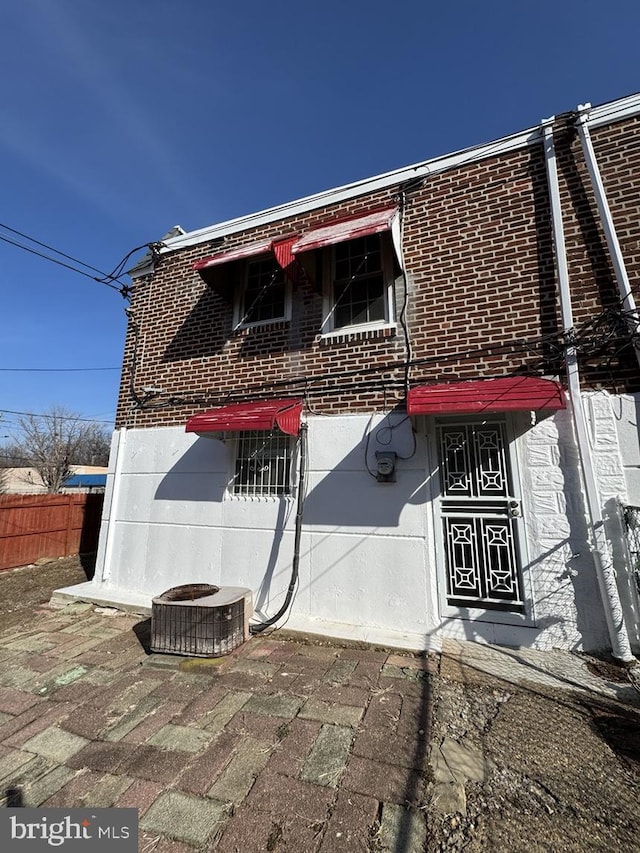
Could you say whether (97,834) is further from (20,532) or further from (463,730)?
(20,532)

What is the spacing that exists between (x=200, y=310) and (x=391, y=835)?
265 inches

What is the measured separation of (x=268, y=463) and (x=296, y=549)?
1320 mm

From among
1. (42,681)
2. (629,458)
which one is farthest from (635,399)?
(42,681)

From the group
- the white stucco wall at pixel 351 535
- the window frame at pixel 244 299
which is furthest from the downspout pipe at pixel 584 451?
the window frame at pixel 244 299

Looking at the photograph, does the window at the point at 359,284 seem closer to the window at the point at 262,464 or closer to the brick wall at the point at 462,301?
the brick wall at the point at 462,301

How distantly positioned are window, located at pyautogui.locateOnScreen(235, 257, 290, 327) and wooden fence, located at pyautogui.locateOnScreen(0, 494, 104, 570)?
26.8ft

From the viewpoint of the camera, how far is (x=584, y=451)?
13.4 ft

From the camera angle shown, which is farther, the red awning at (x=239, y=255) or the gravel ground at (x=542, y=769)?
the red awning at (x=239, y=255)

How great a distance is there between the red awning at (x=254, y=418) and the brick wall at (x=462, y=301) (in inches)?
17.9

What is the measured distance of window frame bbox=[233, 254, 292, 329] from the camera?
19.6ft

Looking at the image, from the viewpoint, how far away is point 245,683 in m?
3.65

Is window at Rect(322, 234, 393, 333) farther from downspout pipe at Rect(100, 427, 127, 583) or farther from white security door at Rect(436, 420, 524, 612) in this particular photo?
downspout pipe at Rect(100, 427, 127, 583)

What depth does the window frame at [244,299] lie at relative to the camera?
19.6ft

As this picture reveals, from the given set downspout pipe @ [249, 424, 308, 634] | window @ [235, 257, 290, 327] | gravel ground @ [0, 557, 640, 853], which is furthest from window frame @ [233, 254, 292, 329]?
gravel ground @ [0, 557, 640, 853]
